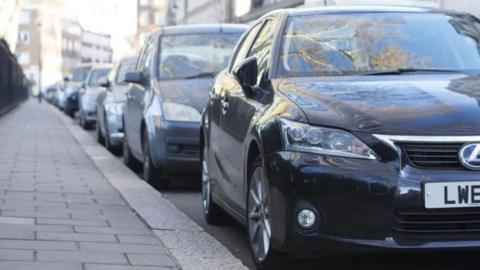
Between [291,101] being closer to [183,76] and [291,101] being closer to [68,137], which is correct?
[183,76]

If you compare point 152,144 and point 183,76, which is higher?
point 183,76

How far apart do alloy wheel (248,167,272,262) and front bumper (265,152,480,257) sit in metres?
0.36

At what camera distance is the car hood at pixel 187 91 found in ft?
27.7

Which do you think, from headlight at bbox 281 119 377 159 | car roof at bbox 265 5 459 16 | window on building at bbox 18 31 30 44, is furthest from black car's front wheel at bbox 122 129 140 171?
window on building at bbox 18 31 30 44

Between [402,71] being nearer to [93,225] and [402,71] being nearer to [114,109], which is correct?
[93,225]

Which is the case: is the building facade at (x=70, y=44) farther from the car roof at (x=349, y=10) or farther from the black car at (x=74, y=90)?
the car roof at (x=349, y=10)

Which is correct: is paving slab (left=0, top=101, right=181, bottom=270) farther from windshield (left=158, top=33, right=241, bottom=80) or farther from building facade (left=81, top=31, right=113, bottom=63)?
building facade (left=81, top=31, right=113, bottom=63)

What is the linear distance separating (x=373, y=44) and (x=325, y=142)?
138cm

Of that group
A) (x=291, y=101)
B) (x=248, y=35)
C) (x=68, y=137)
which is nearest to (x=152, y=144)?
(x=248, y=35)

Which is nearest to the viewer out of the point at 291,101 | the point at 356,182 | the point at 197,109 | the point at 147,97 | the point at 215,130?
the point at 356,182

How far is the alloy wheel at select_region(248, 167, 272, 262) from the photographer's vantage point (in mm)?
4562

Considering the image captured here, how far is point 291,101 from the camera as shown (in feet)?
14.8

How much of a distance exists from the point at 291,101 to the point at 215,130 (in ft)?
5.15

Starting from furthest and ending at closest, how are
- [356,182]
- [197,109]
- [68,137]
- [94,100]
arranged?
[94,100], [68,137], [197,109], [356,182]
